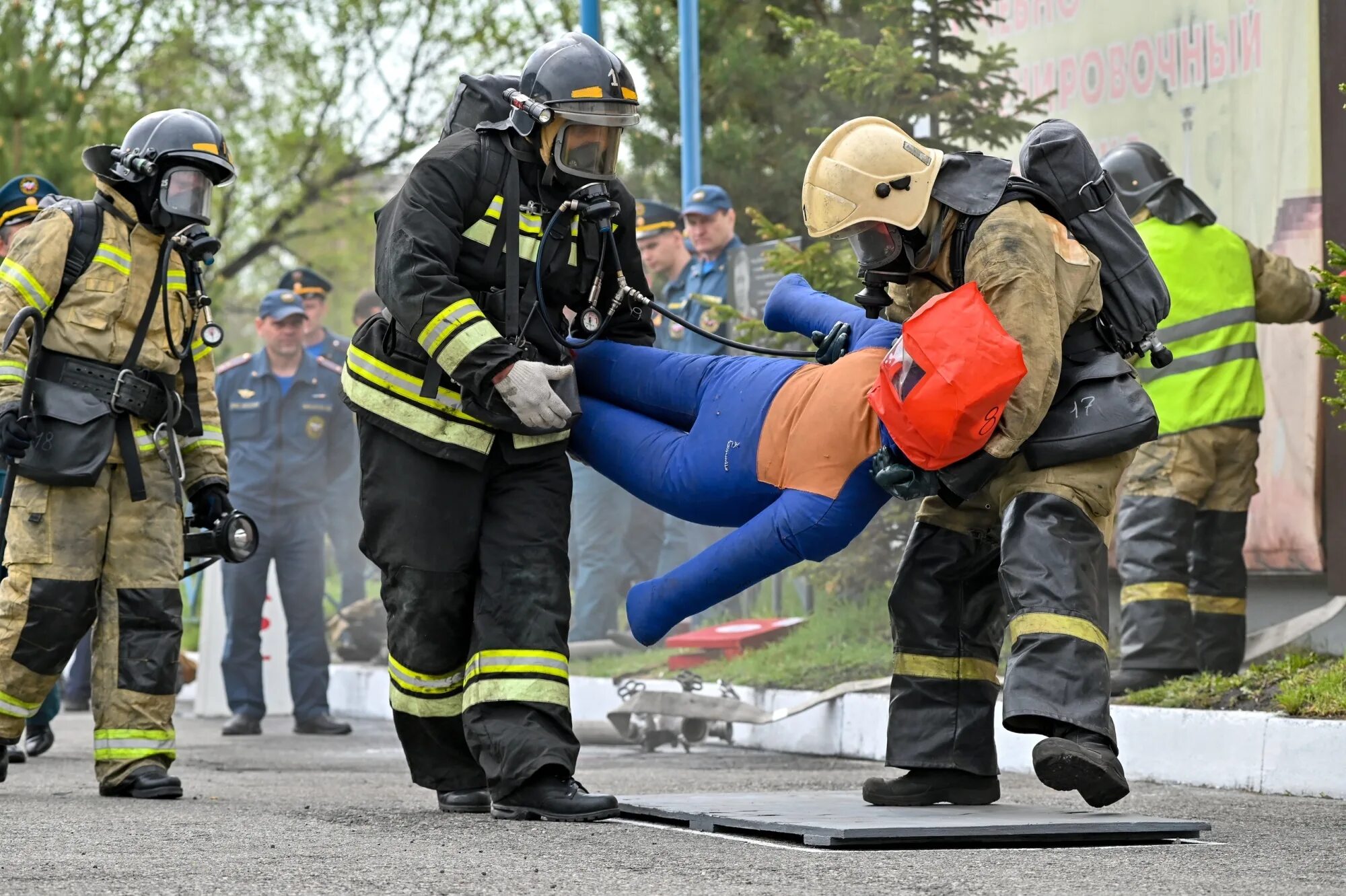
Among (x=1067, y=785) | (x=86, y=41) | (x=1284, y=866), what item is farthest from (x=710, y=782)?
(x=86, y=41)

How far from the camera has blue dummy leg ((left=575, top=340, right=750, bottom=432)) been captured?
519 centimetres

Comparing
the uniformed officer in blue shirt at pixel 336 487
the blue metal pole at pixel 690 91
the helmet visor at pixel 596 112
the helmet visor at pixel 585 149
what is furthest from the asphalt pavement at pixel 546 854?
the uniformed officer in blue shirt at pixel 336 487

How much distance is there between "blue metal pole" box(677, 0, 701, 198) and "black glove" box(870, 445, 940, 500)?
5995 mm

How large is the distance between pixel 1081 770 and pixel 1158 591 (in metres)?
3.48

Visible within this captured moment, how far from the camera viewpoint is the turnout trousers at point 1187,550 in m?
7.55

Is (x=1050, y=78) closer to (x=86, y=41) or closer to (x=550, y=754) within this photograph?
(x=550, y=754)

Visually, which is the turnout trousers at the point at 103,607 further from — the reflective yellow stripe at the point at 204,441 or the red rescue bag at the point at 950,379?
the red rescue bag at the point at 950,379

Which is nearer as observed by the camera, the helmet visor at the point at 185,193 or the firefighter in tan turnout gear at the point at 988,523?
the firefighter in tan turnout gear at the point at 988,523

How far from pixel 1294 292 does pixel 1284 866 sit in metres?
4.05

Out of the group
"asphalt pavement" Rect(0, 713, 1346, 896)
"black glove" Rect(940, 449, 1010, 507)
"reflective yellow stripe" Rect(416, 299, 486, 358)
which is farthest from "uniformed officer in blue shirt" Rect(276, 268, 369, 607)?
"black glove" Rect(940, 449, 1010, 507)

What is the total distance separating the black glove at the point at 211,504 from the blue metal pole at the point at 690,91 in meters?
4.52

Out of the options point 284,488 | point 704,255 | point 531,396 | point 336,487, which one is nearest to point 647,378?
point 531,396

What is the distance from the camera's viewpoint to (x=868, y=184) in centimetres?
477

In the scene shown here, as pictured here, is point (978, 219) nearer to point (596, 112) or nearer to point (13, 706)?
point (596, 112)
